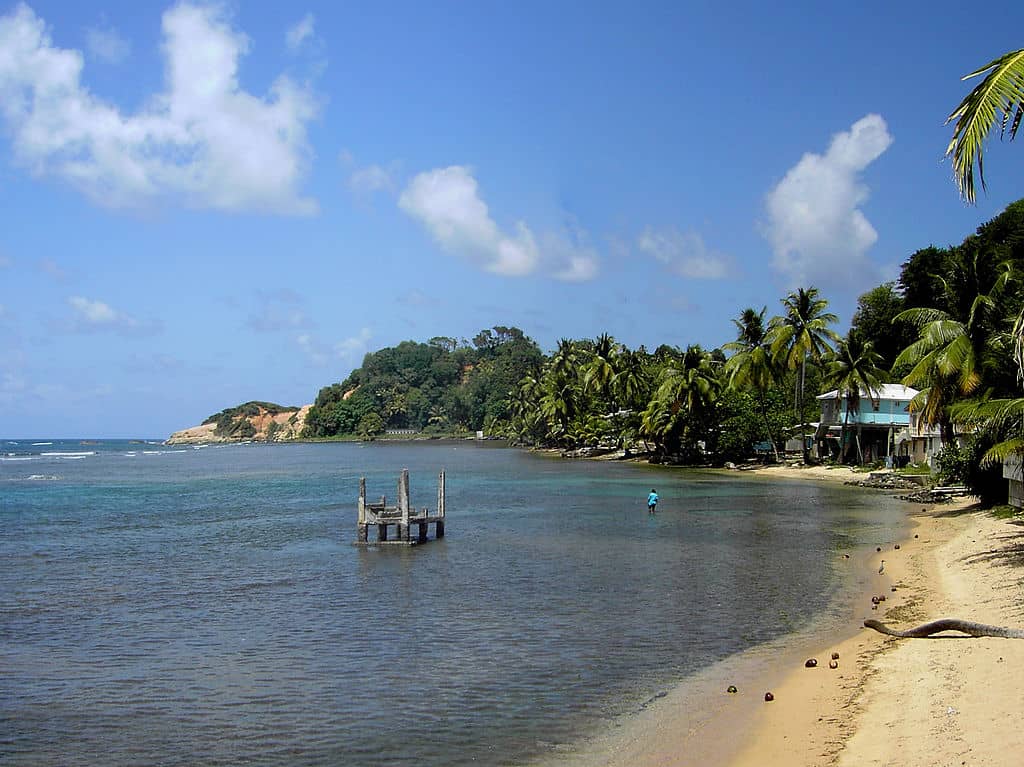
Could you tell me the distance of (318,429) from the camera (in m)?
196

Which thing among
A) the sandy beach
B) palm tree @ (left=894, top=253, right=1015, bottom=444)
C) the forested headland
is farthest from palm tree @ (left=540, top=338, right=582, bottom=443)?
the sandy beach

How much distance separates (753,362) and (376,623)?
52.0 meters

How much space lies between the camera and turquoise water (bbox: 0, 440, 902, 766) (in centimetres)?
1177

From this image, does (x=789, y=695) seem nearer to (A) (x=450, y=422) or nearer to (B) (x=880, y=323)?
(B) (x=880, y=323)

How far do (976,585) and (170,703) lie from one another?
15.6 m

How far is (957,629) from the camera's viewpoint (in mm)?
13594

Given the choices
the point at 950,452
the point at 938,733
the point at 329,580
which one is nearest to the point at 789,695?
the point at 938,733

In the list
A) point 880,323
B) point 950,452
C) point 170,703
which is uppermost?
point 880,323

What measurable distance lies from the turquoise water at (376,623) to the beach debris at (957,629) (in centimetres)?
275

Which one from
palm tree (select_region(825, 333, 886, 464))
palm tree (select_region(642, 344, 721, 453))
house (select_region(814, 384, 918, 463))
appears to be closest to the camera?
palm tree (select_region(825, 333, 886, 464))

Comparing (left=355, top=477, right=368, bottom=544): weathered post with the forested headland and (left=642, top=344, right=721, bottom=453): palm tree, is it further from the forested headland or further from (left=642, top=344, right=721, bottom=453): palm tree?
(left=642, top=344, right=721, bottom=453): palm tree

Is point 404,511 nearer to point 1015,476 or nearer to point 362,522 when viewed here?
point 362,522

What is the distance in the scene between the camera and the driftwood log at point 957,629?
12.9 metres

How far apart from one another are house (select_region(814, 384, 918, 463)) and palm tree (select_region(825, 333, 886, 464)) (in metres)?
0.47
